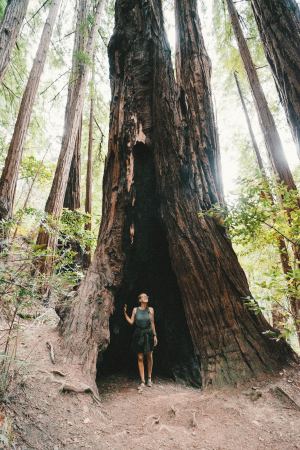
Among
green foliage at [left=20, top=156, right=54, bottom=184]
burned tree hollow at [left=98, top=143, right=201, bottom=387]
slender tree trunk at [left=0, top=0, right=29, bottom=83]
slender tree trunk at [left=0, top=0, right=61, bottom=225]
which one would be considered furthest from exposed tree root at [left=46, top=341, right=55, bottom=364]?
Answer: green foliage at [left=20, top=156, right=54, bottom=184]

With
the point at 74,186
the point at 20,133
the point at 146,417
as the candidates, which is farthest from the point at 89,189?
the point at 146,417

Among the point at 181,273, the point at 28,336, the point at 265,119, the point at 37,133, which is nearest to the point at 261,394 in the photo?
the point at 181,273

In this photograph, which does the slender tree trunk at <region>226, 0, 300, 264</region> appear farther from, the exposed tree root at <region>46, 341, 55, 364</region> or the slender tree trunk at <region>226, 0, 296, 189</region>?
the exposed tree root at <region>46, 341, 55, 364</region>

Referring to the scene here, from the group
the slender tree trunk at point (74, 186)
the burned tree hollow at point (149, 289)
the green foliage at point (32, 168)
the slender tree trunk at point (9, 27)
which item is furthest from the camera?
the green foliage at point (32, 168)

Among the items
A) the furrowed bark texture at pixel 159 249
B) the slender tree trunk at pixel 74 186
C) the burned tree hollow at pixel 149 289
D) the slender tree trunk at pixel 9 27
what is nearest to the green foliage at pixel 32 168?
the slender tree trunk at pixel 74 186

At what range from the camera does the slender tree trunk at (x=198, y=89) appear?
4750mm

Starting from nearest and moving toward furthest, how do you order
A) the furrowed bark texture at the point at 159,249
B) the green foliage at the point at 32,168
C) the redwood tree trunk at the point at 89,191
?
the furrowed bark texture at the point at 159,249 → the redwood tree trunk at the point at 89,191 → the green foliage at the point at 32,168

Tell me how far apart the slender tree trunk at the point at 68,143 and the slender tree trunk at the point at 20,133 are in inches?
31.2

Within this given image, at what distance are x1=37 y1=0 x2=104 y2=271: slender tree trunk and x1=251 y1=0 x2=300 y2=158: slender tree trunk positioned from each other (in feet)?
15.4

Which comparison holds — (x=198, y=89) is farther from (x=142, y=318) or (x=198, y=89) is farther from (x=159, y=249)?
(x=142, y=318)

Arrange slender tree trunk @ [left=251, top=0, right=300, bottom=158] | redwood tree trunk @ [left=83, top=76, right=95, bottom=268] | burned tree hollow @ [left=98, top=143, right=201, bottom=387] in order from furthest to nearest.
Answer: redwood tree trunk @ [left=83, top=76, right=95, bottom=268]
burned tree hollow @ [left=98, top=143, right=201, bottom=387]
slender tree trunk @ [left=251, top=0, right=300, bottom=158]

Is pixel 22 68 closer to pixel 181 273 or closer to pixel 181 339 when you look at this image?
pixel 181 273

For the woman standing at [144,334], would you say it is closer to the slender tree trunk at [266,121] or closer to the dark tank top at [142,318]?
the dark tank top at [142,318]

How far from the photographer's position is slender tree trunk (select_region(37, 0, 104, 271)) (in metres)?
6.09
